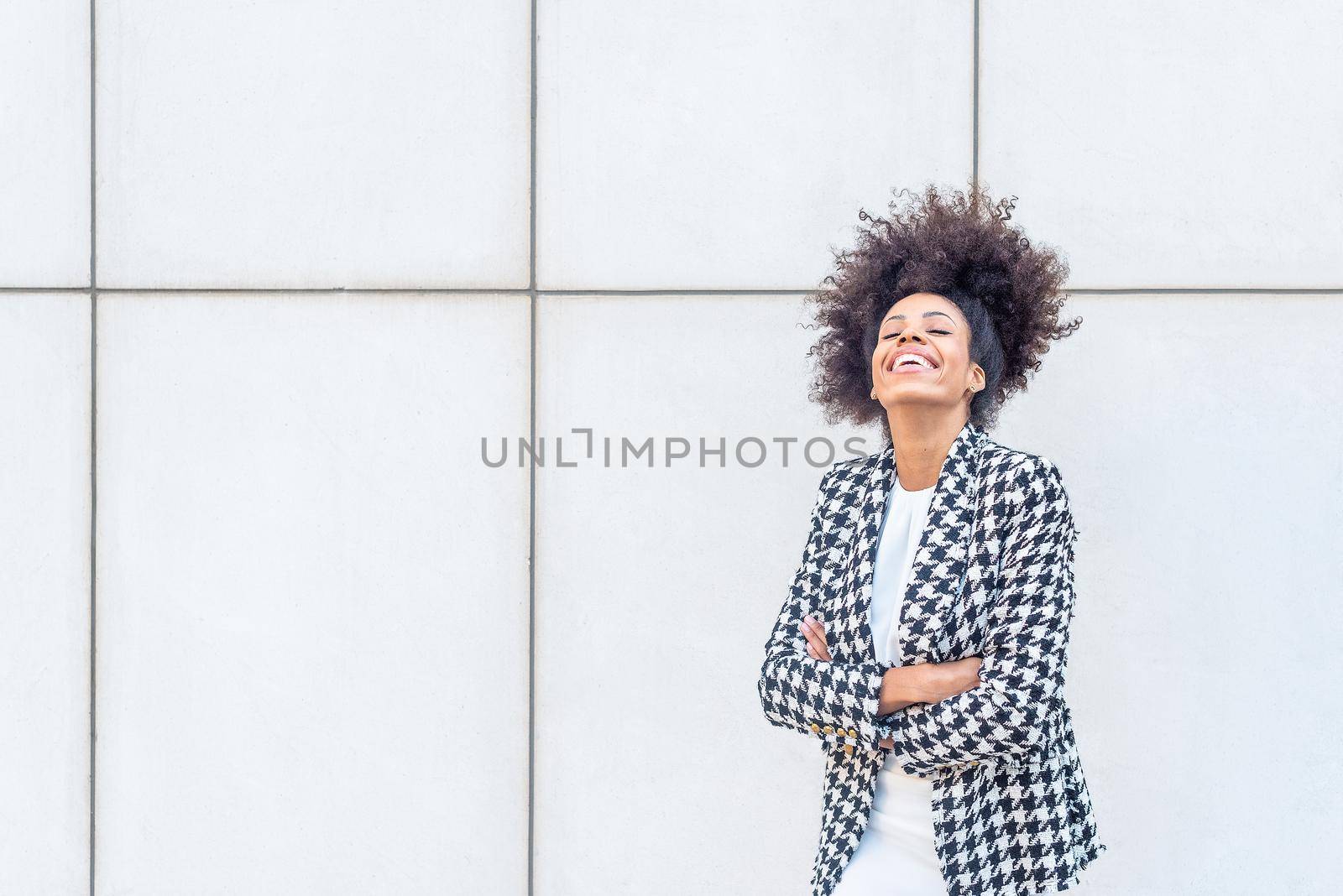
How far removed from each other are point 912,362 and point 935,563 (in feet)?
1.45

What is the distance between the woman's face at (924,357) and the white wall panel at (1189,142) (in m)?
1.31

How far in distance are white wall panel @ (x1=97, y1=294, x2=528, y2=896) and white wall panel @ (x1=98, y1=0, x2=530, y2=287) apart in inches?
5.5

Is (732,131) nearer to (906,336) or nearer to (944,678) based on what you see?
(906,336)

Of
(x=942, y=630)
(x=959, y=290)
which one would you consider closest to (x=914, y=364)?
(x=959, y=290)

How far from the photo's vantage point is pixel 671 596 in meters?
4.01

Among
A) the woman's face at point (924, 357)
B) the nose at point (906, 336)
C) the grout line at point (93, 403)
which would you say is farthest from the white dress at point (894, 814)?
the grout line at point (93, 403)

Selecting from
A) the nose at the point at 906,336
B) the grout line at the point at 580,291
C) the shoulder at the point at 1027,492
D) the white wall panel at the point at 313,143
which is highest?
the white wall panel at the point at 313,143

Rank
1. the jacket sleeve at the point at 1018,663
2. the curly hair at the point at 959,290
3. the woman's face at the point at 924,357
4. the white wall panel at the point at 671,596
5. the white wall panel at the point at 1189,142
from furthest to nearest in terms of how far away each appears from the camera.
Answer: the white wall panel at the point at 671,596 < the white wall panel at the point at 1189,142 < the curly hair at the point at 959,290 < the woman's face at the point at 924,357 < the jacket sleeve at the point at 1018,663

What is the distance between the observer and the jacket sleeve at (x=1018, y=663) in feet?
7.89

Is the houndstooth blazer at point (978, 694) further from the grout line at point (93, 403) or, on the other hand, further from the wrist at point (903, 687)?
the grout line at point (93, 403)

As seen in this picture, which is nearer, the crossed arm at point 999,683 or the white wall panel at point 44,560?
the crossed arm at point 999,683

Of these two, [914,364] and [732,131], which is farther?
[732,131]

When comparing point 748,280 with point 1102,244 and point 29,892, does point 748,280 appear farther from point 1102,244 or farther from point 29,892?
point 29,892

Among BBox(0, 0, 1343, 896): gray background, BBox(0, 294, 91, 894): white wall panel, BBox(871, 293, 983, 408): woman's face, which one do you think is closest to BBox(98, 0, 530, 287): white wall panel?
BBox(0, 0, 1343, 896): gray background
